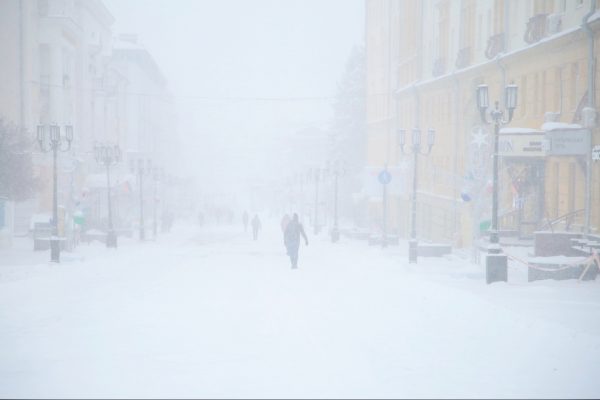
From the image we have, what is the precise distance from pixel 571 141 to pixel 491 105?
13774 millimetres

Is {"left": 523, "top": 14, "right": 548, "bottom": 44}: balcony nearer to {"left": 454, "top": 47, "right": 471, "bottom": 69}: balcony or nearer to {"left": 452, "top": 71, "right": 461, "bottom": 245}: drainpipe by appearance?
{"left": 454, "top": 47, "right": 471, "bottom": 69}: balcony

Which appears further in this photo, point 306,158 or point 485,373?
point 306,158

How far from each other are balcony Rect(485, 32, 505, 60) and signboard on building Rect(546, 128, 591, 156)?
1206 cm

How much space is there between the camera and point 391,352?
28.6 ft

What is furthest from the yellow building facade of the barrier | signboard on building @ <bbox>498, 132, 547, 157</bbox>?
the barrier

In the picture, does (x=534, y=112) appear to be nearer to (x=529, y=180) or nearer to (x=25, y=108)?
(x=529, y=180)

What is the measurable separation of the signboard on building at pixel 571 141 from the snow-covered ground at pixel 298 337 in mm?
3284

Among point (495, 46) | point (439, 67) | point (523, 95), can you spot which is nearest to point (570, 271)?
point (523, 95)

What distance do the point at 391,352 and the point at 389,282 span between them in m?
7.83

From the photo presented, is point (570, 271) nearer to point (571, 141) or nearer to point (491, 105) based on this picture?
point (571, 141)

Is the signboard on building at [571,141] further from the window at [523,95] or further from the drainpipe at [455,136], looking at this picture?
the drainpipe at [455,136]

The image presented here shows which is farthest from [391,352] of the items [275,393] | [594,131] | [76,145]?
[76,145]

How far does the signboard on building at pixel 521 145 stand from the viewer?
22.0 meters

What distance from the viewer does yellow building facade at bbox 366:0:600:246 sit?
21.1 metres
